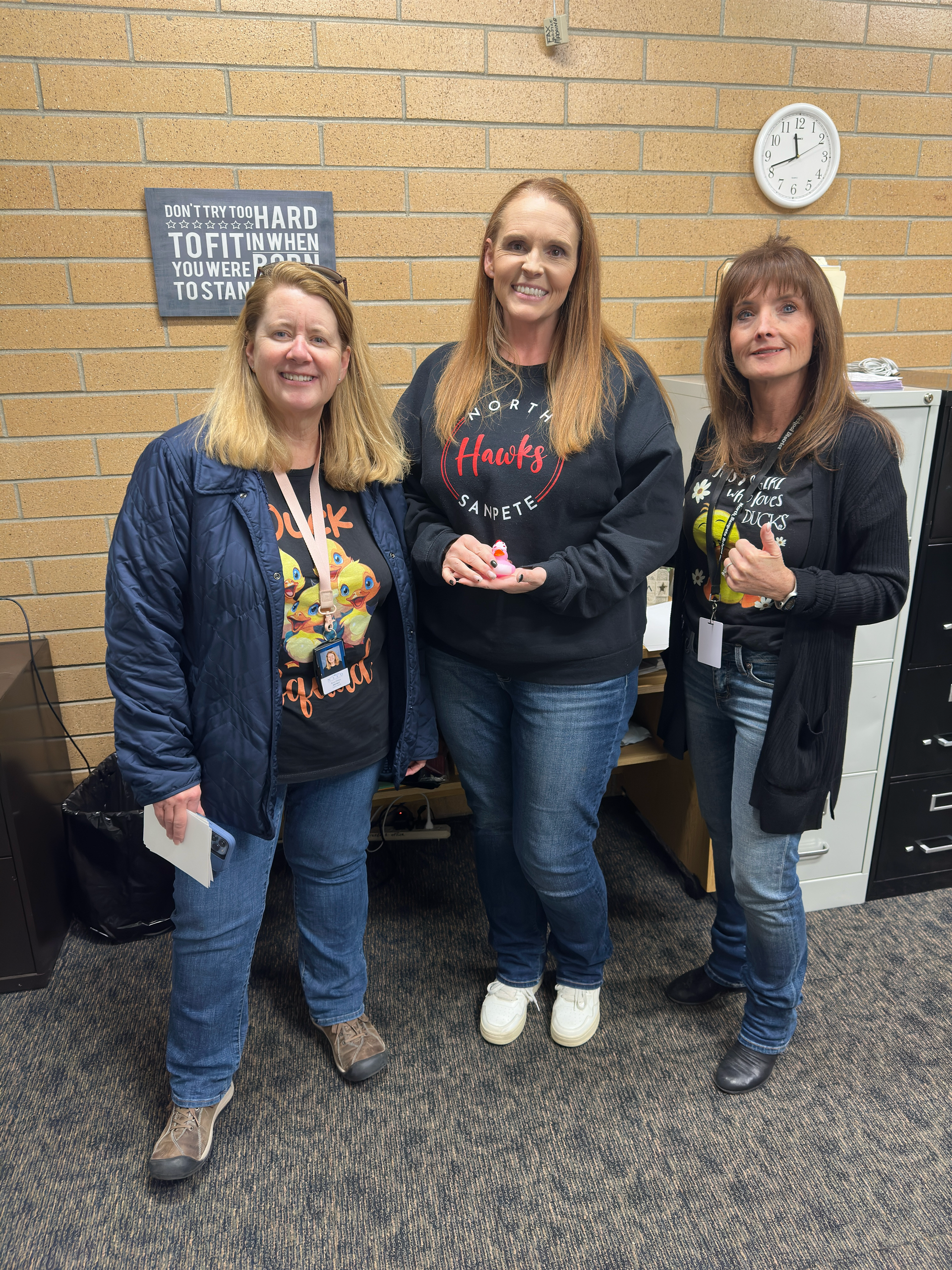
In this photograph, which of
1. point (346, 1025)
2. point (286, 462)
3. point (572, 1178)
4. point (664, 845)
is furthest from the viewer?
point (664, 845)

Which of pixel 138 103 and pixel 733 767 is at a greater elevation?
pixel 138 103

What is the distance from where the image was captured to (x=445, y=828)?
264cm

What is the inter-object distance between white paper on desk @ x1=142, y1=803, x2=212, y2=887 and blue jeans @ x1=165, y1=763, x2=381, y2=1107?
52 millimetres

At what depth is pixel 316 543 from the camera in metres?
1.43

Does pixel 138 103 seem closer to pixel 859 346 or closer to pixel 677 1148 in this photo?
pixel 859 346

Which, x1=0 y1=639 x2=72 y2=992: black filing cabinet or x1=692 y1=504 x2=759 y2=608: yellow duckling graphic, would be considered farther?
x1=0 y1=639 x2=72 y2=992: black filing cabinet

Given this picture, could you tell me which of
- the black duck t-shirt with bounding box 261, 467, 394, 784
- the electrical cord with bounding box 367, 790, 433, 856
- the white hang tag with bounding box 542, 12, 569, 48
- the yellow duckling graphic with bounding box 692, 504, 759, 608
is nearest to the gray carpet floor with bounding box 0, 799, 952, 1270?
the electrical cord with bounding box 367, 790, 433, 856

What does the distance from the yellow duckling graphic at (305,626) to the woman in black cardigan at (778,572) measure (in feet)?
2.37

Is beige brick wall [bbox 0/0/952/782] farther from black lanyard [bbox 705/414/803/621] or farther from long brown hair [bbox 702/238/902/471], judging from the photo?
black lanyard [bbox 705/414/803/621]

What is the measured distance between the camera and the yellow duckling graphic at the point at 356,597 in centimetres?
146

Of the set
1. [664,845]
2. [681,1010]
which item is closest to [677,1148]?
[681,1010]

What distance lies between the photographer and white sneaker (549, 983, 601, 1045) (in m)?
1.83

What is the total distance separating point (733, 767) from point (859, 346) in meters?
1.63

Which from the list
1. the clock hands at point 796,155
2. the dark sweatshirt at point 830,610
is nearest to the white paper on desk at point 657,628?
the dark sweatshirt at point 830,610
